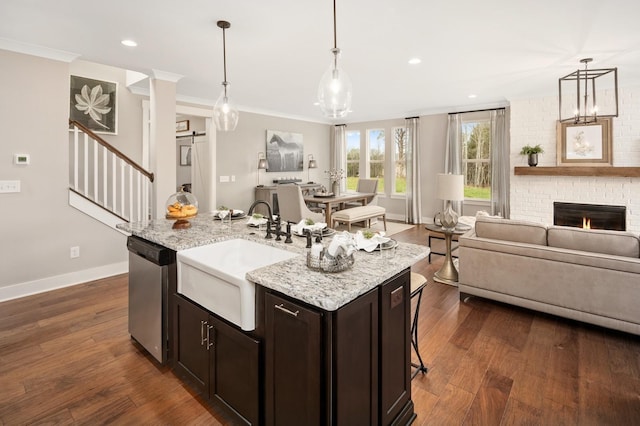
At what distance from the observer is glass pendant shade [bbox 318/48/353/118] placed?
1963mm

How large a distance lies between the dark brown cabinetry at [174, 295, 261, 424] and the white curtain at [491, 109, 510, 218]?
6.20 meters

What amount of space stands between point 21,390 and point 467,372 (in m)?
2.81

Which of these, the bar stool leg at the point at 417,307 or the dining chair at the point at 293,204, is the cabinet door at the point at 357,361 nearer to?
the bar stool leg at the point at 417,307

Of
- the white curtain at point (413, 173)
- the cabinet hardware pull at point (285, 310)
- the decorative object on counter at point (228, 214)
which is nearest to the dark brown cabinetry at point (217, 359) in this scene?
the cabinet hardware pull at point (285, 310)

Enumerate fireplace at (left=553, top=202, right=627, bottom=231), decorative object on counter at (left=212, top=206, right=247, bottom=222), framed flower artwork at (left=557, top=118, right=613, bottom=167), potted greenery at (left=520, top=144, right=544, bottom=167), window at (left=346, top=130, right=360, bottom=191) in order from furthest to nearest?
window at (left=346, top=130, right=360, bottom=191) < potted greenery at (left=520, top=144, right=544, bottom=167) < framed flower artwork at (left=557, top=118, right=613, bottom=167) < fireplace at (left=553, top=202, right=627, bottom=231) < decorative object on counter at (left=212, top=206, right=247, bottom=222)

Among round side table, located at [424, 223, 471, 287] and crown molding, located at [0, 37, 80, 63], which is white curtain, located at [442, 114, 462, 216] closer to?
round side table, located at [424, 223, 471, 287]

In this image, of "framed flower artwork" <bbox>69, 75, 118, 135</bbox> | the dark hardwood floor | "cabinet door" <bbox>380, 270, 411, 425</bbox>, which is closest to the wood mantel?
the dark hardwood floor

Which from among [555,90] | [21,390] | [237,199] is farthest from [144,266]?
[555,90]

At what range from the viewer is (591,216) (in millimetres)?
5246

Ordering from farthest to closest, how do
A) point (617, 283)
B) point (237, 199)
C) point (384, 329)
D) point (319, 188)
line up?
point (319, 188) → point (237, 199) → point (617, 283) → point (384, 329)

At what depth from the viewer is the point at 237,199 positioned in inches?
259

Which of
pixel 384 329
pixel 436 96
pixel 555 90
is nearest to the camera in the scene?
pixel 384 329

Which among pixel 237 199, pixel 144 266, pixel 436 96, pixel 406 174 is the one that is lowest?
pixel 144 266

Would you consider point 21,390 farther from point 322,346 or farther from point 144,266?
point 322,346
